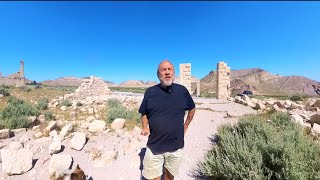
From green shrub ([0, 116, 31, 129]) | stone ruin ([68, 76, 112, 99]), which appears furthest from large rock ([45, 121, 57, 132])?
stone ruin ([68, 76, 112, 99])

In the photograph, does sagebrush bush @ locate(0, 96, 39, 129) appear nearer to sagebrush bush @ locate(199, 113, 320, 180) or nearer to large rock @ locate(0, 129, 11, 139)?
large rock @ locate(0, 129, 11, 139)

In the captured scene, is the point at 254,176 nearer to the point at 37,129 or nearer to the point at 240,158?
the point at 240,158

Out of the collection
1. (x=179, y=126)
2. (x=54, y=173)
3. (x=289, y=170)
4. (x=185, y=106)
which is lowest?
(x=54, y=173)

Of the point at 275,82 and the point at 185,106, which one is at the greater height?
the point at 275,82

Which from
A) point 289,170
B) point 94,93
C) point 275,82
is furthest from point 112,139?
point 275,82

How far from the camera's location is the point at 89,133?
6.74 meters

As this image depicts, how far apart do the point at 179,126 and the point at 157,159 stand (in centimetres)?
57

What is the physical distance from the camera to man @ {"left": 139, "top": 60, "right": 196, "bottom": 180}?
10.2ft

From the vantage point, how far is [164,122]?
309 centimetres

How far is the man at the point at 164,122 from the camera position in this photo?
3.11 metres

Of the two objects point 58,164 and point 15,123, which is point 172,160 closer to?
point 58,164

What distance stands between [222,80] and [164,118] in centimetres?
1338

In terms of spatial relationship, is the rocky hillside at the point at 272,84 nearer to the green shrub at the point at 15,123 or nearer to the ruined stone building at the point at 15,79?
the ruined stone building at the point at 15,79

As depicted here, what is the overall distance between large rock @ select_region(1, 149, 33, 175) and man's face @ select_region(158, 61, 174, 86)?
3674 mm
